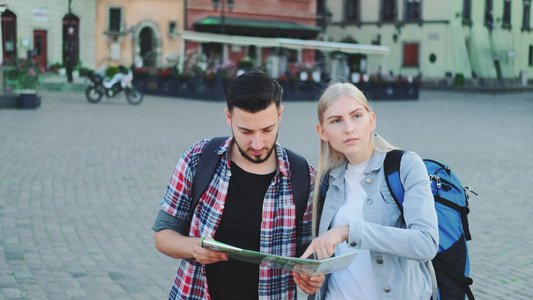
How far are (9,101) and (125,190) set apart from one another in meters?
11.5

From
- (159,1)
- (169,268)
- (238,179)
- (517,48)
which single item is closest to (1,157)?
(169,268)

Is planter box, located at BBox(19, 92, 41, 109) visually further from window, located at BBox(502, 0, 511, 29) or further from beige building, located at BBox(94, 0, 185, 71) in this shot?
window, located at BBox(502, 0, 511, 29)

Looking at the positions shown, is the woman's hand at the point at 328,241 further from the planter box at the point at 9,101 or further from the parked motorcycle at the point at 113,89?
the parked motorcycle at the point at 113,89

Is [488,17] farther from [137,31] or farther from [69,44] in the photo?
[69,44]

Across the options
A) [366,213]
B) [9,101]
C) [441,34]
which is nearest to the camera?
[366,213]

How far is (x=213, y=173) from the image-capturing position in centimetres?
249

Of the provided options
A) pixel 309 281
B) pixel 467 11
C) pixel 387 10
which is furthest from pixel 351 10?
pixel 309 281

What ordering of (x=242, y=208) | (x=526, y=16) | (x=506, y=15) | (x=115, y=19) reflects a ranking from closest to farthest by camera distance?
(x=242, y=208) < (x=115, y=19) < (x=506, y=15) < (x=526, y=16)

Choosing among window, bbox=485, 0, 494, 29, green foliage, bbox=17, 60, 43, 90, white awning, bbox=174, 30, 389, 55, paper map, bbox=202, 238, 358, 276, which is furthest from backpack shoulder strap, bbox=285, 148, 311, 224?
window, bbox=485, 0, 494, 29

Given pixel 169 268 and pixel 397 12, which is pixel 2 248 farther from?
pixel 397 12

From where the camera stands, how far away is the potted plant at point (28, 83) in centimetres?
1902

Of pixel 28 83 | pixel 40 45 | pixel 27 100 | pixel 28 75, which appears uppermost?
pixel 40 45

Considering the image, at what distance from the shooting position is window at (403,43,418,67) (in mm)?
44719

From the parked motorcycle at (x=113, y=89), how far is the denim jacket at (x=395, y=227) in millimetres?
20540
